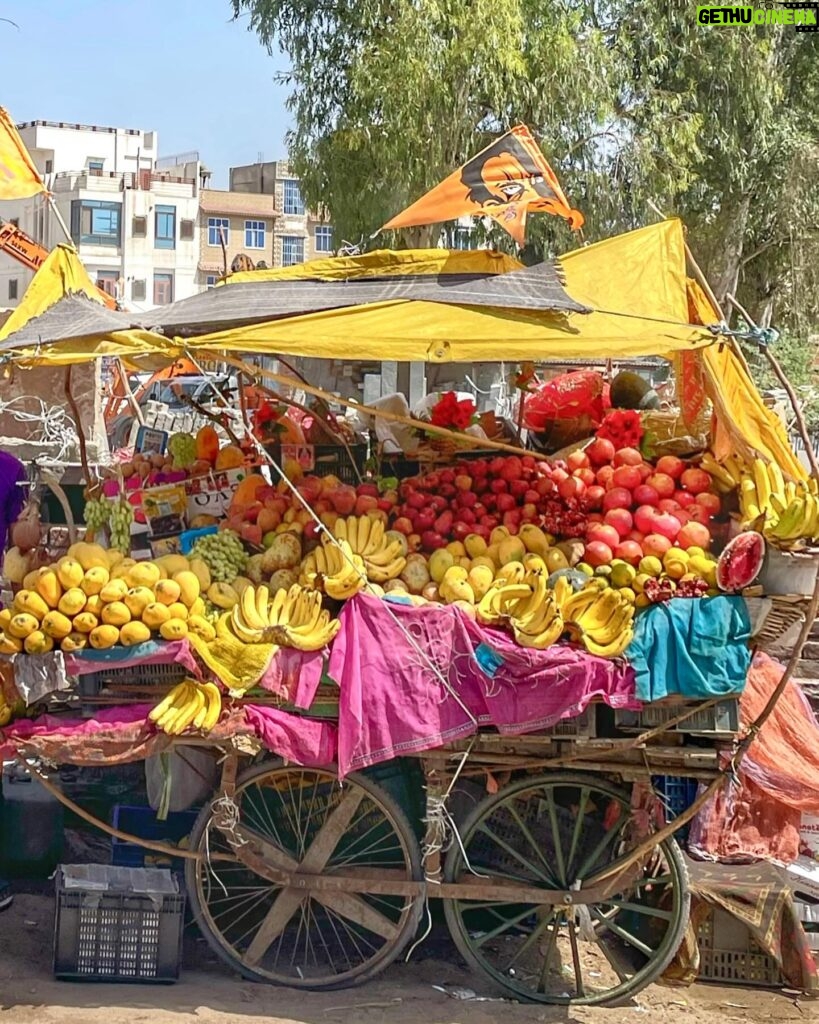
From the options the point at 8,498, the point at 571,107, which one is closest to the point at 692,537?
the point at 8,498

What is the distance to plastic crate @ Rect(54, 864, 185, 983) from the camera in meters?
5.55

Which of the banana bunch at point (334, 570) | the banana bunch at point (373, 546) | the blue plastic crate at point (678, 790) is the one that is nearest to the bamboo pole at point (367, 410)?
the banana bunch at point (373, 546)

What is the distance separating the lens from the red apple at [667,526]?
5547 millimetres

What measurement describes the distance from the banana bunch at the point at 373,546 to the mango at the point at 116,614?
925mm

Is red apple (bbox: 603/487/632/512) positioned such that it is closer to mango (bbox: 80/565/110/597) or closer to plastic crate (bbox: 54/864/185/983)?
mango (bbox: 80/565/110/597)

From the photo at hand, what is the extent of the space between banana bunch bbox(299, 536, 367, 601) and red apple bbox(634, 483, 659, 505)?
1.21 m

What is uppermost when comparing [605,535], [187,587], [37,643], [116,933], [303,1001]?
[605,535]

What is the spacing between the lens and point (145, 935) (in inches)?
220

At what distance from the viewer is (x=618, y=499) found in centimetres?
577

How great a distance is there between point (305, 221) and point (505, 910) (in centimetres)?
6229

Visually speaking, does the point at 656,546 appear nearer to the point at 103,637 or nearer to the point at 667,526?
the point at 667,526

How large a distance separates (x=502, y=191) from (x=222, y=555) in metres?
2.26

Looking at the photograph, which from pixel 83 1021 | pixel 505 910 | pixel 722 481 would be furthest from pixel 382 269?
pixel 83 1021

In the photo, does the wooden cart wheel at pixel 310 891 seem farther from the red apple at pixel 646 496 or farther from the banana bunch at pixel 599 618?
the red apple at pixel 646 496
